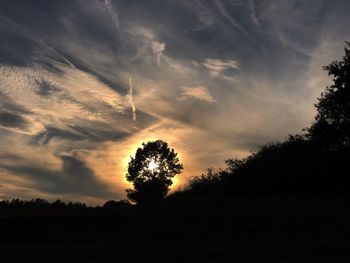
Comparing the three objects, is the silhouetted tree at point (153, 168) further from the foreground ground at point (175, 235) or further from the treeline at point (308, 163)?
the foreground ground at point (175, 235)

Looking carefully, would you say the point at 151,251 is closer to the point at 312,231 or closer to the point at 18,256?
the point at 18,256

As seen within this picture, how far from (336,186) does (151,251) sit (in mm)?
28278

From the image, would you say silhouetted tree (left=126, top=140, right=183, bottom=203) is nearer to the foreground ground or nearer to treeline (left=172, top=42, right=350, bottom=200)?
treeline (left=172, top=42, right=350, bottom=200)

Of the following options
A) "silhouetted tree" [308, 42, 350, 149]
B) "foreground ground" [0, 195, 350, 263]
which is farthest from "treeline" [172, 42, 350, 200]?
"foreground ground" [0, 195, 350, 263]

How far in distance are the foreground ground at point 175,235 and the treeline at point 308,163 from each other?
49.0ft

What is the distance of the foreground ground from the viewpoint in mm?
11602

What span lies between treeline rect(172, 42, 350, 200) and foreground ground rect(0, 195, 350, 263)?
49.0 ft

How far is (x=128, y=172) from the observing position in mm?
64875

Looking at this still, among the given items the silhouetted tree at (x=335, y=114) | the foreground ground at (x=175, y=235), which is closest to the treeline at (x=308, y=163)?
the silhouetted tree at (x=335, y=114)

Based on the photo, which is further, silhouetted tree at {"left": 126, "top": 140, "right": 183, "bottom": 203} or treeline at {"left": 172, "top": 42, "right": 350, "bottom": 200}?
silhouetted tree at {"left": 126, "top": 140, "right": 183, "bottom": 203}

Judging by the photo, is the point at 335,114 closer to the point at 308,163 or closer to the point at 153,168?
the point at 308,163

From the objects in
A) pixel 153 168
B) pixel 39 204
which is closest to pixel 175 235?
pixel 39 204

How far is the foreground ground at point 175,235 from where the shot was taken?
11.6 m

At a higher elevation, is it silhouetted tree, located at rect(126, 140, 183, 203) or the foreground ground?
silhouetted tree, located at rect(126, 140, 183, 203)
